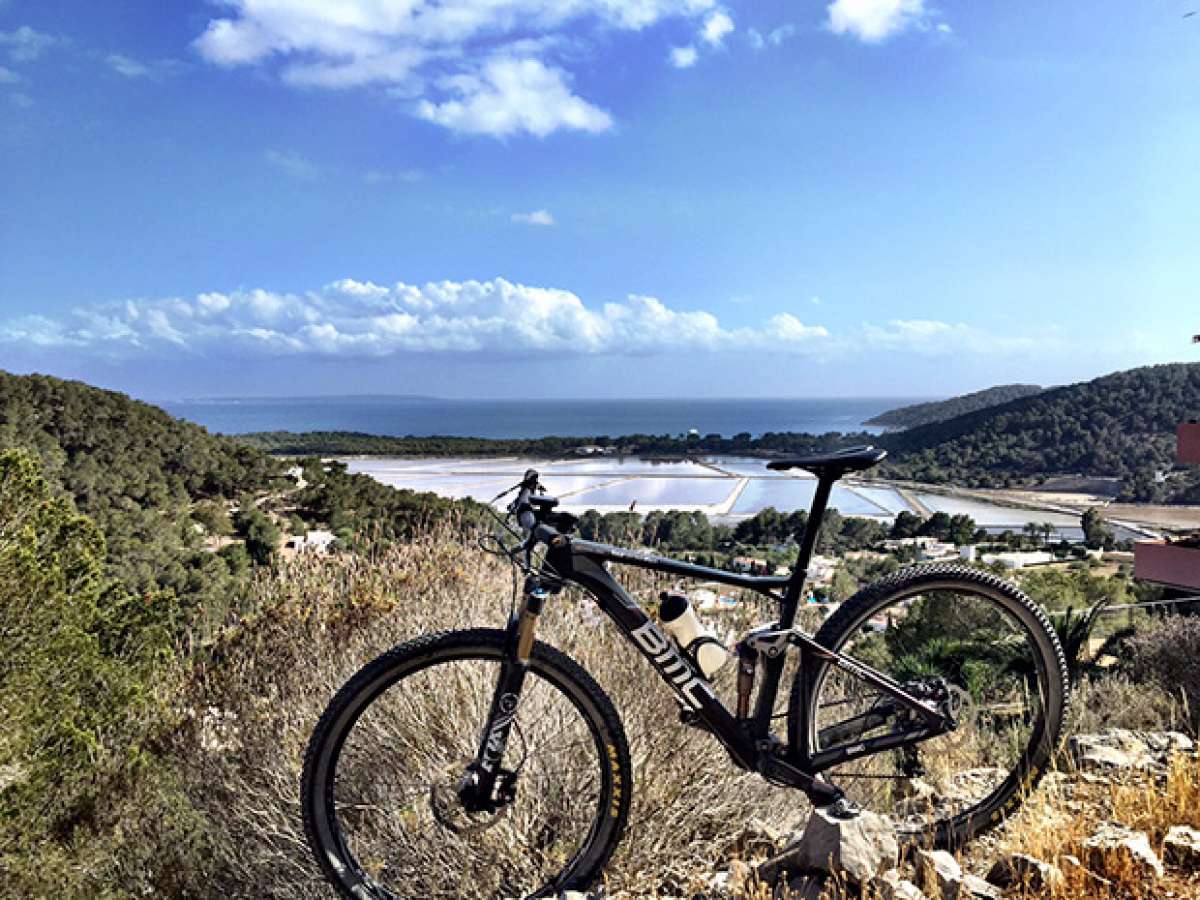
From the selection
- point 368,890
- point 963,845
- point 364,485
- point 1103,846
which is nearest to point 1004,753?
point 963,845

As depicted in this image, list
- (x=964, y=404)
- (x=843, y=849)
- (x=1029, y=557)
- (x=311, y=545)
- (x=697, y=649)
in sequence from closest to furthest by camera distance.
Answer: (x=843, y=849) → (x=697, y=649) → (x=311, y=545) → (x=1029, y=557) → (x=964, y=404)

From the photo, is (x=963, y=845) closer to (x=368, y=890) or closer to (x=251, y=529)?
(x=368, y=890)

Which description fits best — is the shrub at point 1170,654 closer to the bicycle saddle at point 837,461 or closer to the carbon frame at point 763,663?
the carbon frame at point 763,663

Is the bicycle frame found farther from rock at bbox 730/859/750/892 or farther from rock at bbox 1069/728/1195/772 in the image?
rock at bbox 1069/728/1195/772

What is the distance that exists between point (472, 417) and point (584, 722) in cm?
2128

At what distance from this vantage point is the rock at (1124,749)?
2.58 meters

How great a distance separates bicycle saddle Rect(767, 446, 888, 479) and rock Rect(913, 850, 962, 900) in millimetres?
910

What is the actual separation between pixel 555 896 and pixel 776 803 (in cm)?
92

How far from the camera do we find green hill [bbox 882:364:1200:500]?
15570 mm

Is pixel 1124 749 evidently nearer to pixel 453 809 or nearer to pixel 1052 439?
pixel 453 809

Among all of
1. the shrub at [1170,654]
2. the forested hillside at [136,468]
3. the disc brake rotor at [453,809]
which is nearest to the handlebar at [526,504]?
the disc brake rotor at [453,809]

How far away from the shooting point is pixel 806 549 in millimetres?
2006

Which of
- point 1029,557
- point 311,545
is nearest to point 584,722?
point 311,545

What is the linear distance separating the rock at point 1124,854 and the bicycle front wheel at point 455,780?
1068 mm
